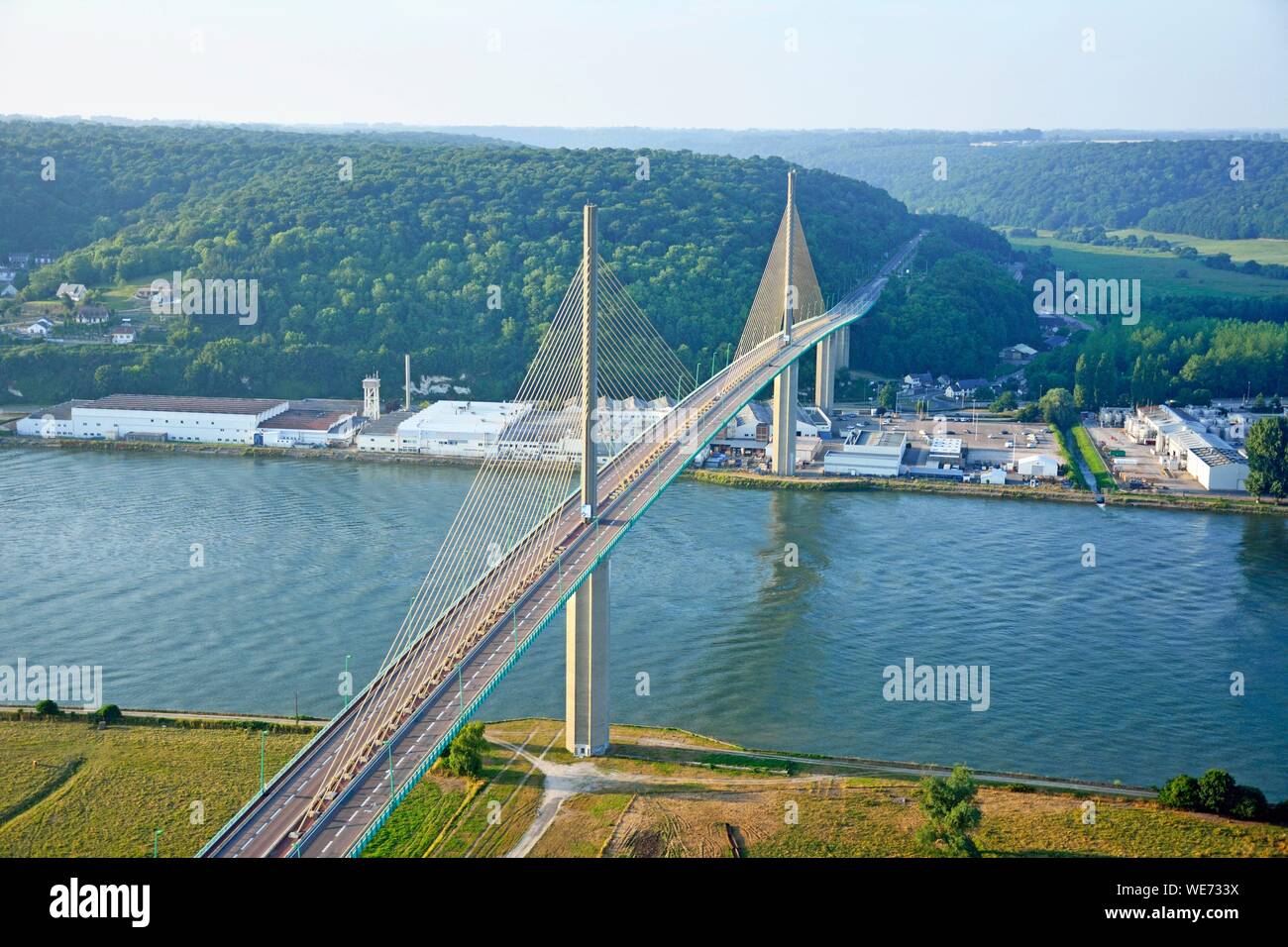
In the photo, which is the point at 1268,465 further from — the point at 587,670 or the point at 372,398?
the point at 372,398

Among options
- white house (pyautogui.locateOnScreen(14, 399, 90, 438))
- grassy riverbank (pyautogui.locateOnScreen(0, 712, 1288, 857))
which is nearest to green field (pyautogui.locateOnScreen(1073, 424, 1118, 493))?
grassy riverbank (pyautogui.locateOnScreen(0, 712, 1288, 857))

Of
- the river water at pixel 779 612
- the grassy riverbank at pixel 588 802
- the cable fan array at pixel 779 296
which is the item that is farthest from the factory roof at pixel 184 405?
the grassy riverbank at pixel 588 802

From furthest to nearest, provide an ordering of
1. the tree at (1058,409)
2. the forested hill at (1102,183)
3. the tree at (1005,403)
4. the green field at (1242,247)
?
the forested hill at (1102,183), the green field at (1242,247), the tree at (1005,403), the tree at (1058,409)

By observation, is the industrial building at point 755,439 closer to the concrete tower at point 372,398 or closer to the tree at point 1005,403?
the tree at point 1005,403

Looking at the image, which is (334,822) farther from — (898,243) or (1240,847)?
(898,243)

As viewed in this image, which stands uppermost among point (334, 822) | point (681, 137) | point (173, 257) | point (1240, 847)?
point (681, 137)
